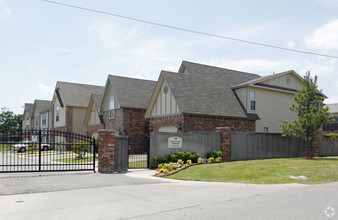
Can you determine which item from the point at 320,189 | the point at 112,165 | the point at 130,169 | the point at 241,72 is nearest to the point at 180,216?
the point at 320,189

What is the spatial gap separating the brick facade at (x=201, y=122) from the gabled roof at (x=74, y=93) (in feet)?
59.4

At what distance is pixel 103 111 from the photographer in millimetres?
35250

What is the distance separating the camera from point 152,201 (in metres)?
9.62

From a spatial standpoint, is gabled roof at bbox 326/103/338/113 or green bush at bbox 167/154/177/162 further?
gabled roof at bbox 326/103/338/113

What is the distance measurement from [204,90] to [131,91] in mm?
9133

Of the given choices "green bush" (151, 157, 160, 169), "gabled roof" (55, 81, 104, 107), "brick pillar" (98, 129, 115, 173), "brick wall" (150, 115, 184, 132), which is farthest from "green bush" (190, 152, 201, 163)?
"gabled roof" (55, 81, 104, 107)

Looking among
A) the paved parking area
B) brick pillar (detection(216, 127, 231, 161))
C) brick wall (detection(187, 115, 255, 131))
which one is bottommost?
the paved parking area

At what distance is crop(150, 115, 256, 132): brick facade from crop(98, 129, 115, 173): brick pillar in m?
7.91

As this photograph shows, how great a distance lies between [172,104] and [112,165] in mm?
9525

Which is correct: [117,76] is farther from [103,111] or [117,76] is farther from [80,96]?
[80,96]

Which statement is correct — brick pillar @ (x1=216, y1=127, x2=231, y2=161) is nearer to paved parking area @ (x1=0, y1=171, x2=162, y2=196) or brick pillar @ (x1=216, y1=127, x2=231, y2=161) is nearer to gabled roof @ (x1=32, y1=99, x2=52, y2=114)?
paved parking area @ (x1=0, y1=171, x2=162, y2=196)

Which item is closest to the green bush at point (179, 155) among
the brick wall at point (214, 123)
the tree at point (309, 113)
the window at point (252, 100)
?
the brick wall at point (214, 123)

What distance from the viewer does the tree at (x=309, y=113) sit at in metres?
22.5

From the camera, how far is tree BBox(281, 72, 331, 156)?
22.5 m
